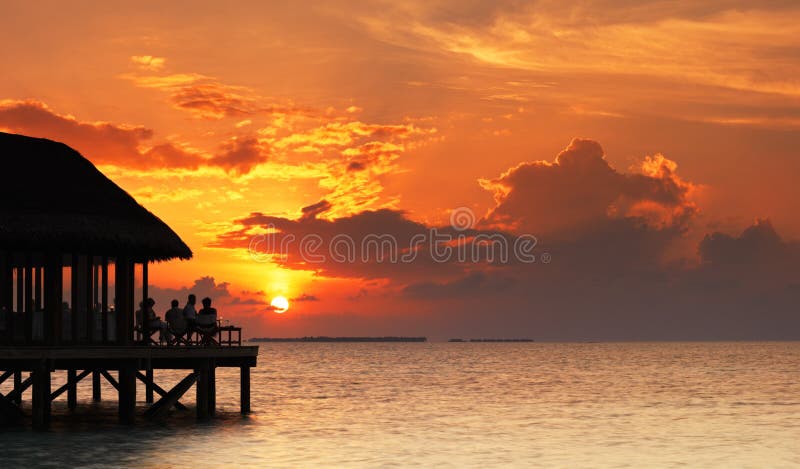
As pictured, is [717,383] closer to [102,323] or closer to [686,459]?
[686,459]

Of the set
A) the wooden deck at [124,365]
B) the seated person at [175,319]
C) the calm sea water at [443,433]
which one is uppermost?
the seated person at [175,319]

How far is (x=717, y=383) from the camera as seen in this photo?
3034 inches

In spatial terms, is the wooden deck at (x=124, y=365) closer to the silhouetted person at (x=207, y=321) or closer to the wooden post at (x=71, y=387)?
the silhouetted person at (x=207, y=321)

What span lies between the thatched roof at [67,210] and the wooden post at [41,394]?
313cm

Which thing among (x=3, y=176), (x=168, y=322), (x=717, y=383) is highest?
(x=3, y=176)

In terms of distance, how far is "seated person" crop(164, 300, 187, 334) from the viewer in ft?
105

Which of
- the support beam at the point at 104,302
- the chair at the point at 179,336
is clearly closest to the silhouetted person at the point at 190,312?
the chair at the point at 179,336

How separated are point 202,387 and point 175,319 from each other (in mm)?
3595

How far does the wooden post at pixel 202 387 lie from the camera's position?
1331 inches

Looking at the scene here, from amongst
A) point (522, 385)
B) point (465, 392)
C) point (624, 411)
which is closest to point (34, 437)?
point (624, 411)

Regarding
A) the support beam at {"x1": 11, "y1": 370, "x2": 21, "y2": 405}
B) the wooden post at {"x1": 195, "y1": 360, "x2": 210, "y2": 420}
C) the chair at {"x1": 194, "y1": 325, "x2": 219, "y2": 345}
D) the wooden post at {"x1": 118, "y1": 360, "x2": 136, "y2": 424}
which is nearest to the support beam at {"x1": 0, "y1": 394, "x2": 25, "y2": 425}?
the wooden post at {"x1": 118, "y1": 360, "x2": 136, "y2": 424}

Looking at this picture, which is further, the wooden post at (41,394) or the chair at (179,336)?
the chair at (179,336)

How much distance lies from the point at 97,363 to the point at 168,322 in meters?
2.55

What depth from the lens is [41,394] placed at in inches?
1193
